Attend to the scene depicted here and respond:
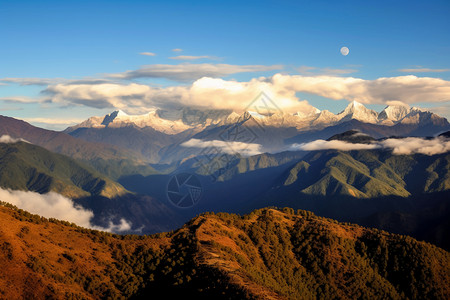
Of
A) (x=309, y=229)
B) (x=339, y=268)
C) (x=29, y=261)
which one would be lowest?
(x=339, y=268)

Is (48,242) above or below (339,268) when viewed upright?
above

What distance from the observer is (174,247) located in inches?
5002

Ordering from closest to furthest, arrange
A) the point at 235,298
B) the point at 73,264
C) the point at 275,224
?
the point at 235,298 → the point at 73,264 → the point at 275,224

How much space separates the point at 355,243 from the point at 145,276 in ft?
299

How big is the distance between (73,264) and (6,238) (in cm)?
1763

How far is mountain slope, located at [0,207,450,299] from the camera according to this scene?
98.3m

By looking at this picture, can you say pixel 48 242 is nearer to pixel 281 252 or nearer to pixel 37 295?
pixel 37 295

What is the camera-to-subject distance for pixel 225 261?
11400 cm

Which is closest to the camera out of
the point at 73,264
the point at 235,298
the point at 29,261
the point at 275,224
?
the point at 235,298

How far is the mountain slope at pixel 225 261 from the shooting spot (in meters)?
98.3

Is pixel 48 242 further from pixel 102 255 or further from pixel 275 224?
pixel 275 224

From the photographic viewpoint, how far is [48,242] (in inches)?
Answer: 4432

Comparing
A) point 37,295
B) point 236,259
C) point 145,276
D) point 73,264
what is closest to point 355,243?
point 236,259

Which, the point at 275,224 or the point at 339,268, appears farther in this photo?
the point at 275,224
